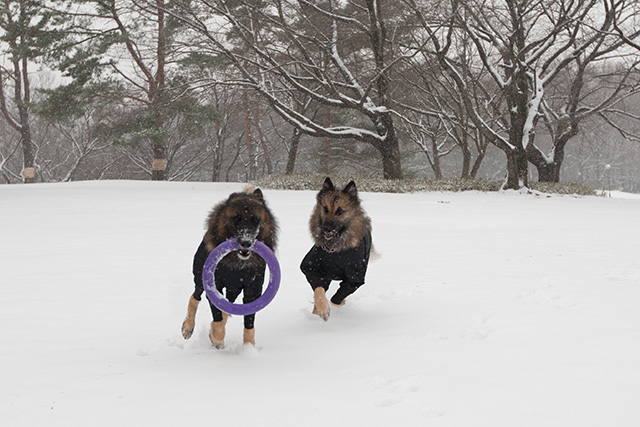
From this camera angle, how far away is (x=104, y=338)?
453 cm

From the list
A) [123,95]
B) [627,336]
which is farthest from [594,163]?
[627,336]

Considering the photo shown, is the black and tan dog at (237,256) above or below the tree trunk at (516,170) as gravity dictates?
below

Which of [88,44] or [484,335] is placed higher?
[88,44]

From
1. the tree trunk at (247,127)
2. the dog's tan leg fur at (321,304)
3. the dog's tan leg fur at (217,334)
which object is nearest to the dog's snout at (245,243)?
the dog's tan leg fur at (217,334)

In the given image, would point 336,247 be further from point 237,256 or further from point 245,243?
point 245,243

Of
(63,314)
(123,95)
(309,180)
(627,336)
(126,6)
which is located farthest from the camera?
(123,95)

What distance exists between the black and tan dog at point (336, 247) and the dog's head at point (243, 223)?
0.68 metres

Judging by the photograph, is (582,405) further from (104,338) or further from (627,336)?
(104,338)

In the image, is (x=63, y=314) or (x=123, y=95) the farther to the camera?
(x=123, y=95)

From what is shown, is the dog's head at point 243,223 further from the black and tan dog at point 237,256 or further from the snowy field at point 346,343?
the snowy field at point 346,343

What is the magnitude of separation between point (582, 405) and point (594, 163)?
234 feet

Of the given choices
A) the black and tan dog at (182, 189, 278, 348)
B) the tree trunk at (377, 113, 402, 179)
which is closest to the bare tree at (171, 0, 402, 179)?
the tree trunk at (377, 113, 402, 179)

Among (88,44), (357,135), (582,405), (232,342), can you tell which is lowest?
(232,342)

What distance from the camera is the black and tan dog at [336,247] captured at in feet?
16.4
